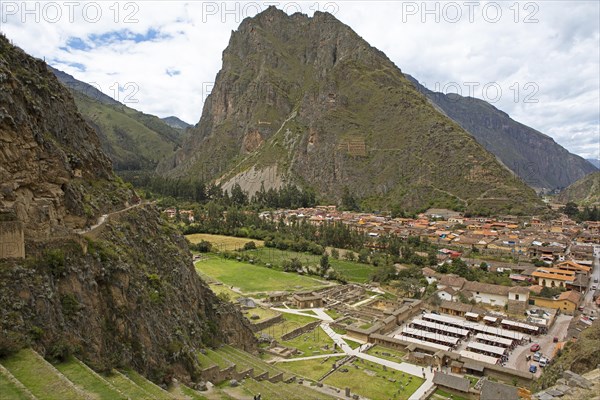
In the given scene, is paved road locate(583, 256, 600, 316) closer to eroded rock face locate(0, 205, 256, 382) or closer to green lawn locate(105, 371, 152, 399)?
eroded rock face locate(0, 205, 256, 382)

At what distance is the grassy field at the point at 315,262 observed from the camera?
73.3 metres

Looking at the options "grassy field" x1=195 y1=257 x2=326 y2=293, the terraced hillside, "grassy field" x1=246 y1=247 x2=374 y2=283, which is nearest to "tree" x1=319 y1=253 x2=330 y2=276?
"grassy field" x1=246 y1=247 x2=374 y2=283

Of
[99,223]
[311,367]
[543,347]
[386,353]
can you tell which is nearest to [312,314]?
[386,353]

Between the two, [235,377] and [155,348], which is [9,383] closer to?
[155,348]

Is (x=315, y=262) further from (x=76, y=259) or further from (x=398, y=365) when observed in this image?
(x=76, y=259)

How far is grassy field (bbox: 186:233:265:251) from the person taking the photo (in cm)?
8918

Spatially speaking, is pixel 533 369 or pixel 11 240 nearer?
pixel 11 240

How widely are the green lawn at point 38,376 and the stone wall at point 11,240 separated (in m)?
4.22

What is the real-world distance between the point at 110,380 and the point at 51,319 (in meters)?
3.59

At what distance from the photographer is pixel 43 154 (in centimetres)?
2339

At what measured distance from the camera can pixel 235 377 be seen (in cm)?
2761

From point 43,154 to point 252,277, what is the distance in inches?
1905

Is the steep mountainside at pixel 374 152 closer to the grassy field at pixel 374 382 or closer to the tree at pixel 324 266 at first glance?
the tree at pixel 324 266

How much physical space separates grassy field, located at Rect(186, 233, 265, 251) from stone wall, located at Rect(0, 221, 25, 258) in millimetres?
67479
